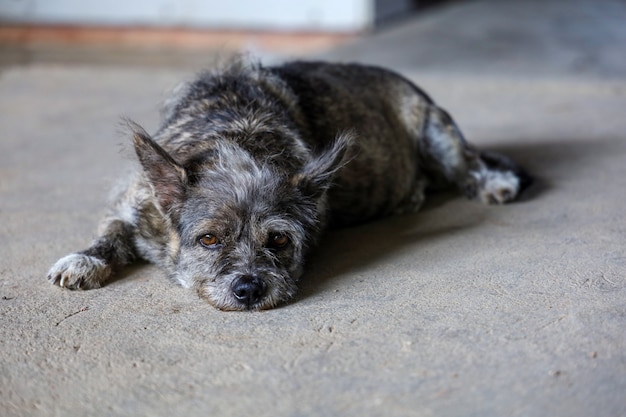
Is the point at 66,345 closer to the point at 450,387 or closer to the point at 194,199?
the point at 194,199

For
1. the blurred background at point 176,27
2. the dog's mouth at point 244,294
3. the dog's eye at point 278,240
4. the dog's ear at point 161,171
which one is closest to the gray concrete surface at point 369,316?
the dog's mouth at point 244,294

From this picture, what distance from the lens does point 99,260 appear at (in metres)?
3.95

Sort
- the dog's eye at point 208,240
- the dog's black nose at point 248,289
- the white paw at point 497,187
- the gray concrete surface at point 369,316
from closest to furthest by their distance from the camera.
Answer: the gray concrete surface at point 369,316, the dog's black nose at point 248,289, the dog's eye at point 208,240, the white paw at point 497,187

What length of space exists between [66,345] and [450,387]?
1461mm

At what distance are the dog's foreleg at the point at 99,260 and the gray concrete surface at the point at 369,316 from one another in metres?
0.07

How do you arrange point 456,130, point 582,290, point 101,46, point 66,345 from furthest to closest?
point 101,46 < point 456,130 < point 582,290 < point 66,345

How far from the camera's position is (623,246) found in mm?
4145

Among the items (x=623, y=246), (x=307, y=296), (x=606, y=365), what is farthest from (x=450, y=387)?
(x=623, y=246)

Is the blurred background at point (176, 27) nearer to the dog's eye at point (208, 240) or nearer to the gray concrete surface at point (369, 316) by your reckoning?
the gray concrete surface at point (369, 316)

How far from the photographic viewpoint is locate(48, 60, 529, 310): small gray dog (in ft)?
11.9

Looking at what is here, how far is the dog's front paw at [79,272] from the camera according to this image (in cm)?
385

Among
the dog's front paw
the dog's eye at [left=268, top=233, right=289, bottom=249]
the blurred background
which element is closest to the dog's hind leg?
the dog's eye at [left=268, top=233, right=289, bottom=249]

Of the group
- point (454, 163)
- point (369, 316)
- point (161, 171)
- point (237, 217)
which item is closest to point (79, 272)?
point (161, 171)

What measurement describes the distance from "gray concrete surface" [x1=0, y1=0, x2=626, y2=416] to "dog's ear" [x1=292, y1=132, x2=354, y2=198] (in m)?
0.44
